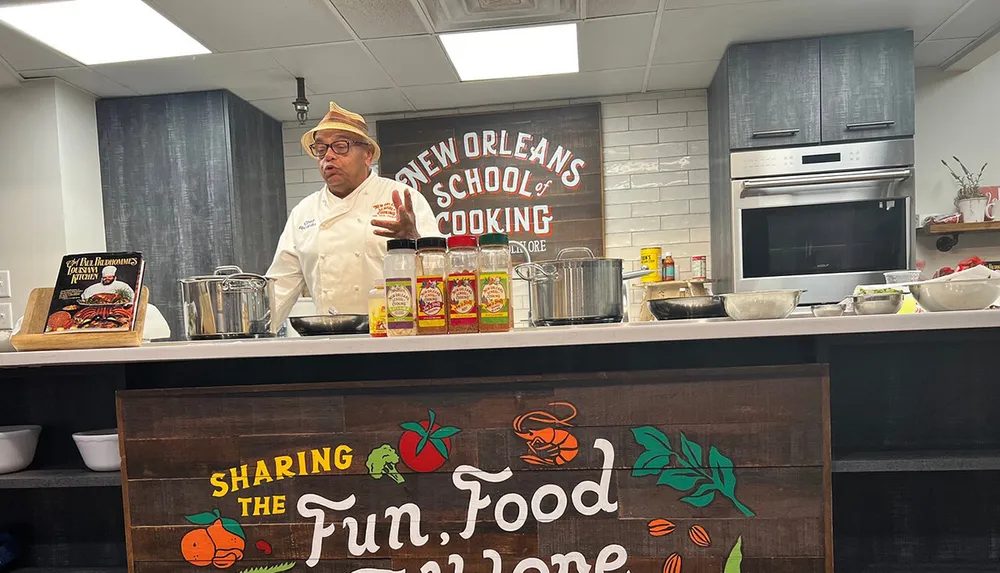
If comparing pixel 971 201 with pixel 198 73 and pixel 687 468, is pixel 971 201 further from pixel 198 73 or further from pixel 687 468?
pixel 198 73

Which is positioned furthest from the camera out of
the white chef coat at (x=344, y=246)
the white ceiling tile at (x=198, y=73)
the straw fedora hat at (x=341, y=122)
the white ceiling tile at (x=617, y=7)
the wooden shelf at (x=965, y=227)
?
the wooden shelf at (x=965, y=227)

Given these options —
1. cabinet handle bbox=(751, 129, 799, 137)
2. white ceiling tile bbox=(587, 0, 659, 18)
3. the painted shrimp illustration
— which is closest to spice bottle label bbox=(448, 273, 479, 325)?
the painted shrimp illustration

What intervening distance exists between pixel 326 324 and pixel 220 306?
0.28 m

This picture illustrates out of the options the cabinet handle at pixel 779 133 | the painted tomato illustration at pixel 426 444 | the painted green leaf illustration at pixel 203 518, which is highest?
the cabinet handle at pixel 779 133

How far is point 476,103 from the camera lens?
4.01 m

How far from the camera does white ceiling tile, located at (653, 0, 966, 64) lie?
287 cm

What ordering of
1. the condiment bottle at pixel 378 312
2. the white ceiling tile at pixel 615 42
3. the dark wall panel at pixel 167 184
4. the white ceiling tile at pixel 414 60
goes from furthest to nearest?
the dark wall panel at pixel 167 184
the white ceiling tile at pixel 414 60
the white ceiling tile at pixel 615 42
the condiment bottle at pixel 378 312

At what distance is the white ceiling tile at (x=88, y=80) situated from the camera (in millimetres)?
3262

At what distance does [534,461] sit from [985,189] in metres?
3.58

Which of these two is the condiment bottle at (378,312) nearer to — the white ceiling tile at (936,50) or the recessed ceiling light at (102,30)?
the recessed ceiling light at (102,30)

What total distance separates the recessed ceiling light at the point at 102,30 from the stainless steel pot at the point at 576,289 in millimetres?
2250

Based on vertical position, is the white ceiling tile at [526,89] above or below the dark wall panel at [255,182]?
above

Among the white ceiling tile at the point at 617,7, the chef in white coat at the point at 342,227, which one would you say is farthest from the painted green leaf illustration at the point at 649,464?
the white ceiling tile at the point at 617,7

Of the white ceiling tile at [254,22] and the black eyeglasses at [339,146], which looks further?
the white ceiling tile at [254,22]
